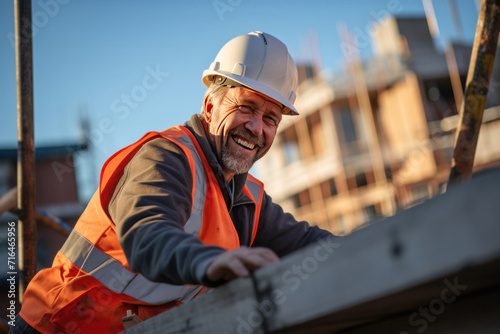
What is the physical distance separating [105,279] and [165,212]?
64cm

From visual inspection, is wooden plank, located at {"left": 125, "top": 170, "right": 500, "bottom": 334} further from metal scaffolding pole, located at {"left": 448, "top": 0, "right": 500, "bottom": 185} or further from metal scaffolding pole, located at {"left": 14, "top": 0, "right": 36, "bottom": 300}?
metal scaffolding pole, located at {"left": 14, "top": 0, "right": 36, "bottom": 300}

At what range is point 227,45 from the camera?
9.33 feet

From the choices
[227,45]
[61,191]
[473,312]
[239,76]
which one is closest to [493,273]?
[473,312]

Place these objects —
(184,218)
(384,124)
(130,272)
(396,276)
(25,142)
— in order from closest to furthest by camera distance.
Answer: (396,276)
(184,218)
(130,272)
(25,142)
(384,124)

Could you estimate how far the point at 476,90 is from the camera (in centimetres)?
243

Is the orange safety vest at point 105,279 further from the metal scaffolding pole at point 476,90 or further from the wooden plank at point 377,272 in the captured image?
the metal scaffolding pole at point 476,90

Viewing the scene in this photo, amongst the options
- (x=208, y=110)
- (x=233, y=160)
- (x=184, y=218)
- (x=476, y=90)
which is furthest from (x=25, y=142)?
(x=476, y=90)

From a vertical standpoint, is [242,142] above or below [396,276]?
above

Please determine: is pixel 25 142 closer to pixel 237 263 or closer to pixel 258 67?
pixel 258 67

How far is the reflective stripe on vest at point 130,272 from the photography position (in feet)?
6.65

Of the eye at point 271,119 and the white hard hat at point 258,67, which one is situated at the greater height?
the white hard hat at point 258,67

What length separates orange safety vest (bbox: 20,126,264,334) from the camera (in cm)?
204

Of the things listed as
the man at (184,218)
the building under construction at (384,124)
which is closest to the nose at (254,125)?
the man at (184,218)

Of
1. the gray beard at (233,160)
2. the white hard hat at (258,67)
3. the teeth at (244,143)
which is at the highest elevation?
the white hard hat at (258,67)
